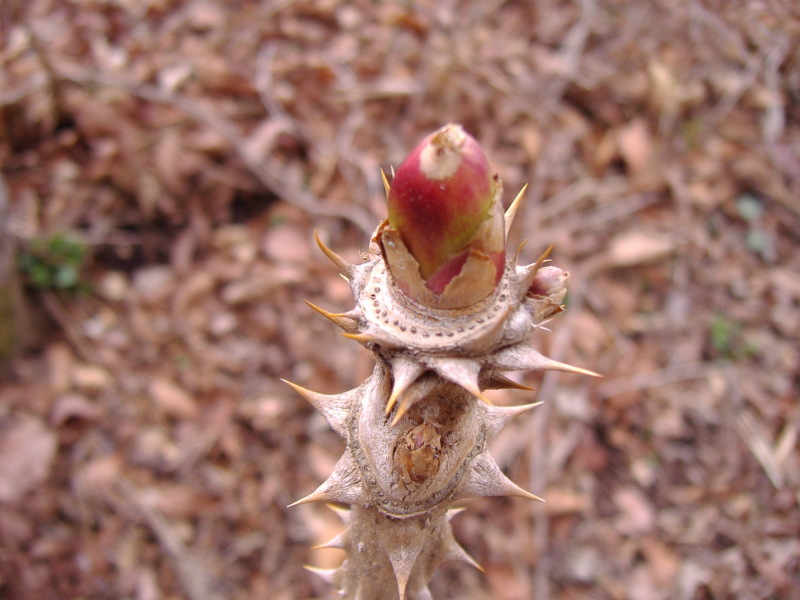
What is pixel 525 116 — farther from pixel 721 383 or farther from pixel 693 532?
pixel 693 532

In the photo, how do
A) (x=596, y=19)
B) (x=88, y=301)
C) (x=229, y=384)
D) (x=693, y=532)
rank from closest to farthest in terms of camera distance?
1. (x=693, y=532)
2. (x=229, y=384)
3. (x=88, y=301)
4. (x=596, y=19)

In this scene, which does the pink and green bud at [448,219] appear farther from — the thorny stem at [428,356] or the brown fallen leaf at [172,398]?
the brown fallen leaf at [172,398]

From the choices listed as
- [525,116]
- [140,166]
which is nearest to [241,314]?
[140,166]

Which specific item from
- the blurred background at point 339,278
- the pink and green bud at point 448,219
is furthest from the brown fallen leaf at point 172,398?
the pink and green bud at point 448,219

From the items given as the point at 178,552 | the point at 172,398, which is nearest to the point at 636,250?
the point at 172,398

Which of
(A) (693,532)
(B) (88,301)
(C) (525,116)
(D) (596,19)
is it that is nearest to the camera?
(A) (693,532)

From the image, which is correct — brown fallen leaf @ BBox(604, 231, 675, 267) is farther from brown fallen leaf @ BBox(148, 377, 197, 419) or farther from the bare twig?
the bare twig

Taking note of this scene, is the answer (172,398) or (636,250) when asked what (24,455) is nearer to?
(172,398)
